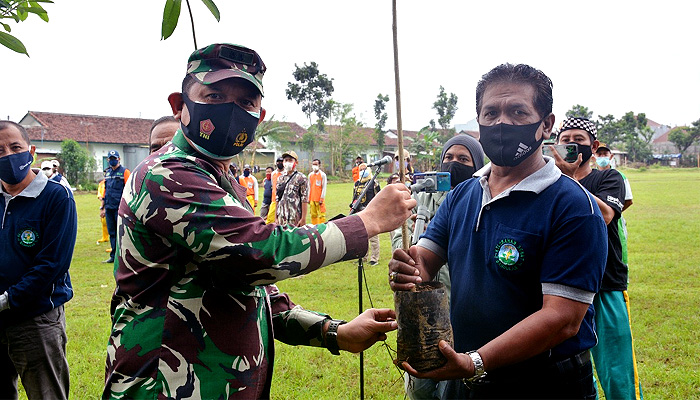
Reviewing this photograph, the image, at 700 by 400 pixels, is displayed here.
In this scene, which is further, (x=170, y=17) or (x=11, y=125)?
(x=11, y=125)

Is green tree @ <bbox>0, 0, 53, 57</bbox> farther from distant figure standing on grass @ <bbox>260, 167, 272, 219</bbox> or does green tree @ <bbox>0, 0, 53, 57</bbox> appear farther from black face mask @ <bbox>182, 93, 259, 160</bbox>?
distant figure standing on grass @ <bbox>260, 167, 272, 219</bbox>

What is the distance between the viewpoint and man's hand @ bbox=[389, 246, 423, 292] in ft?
6.51

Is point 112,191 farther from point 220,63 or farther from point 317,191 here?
Result: point 220,63

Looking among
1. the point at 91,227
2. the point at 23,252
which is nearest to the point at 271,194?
the point at 91,227

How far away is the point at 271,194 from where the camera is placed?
12.2 metres

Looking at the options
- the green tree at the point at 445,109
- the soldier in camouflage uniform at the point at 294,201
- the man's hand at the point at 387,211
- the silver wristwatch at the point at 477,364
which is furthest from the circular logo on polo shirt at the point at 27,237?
the green tree at the point at 445,109

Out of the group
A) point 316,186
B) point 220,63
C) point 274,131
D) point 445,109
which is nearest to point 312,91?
point 274,131

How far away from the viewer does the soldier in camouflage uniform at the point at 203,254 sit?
1653mm

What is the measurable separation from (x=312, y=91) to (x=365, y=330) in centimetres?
4932

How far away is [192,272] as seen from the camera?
1.75m

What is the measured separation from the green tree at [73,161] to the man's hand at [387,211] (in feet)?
122

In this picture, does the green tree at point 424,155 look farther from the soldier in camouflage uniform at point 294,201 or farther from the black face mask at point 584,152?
the black face mask at point 584,152

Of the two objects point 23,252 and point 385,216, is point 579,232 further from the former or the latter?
point 23,252

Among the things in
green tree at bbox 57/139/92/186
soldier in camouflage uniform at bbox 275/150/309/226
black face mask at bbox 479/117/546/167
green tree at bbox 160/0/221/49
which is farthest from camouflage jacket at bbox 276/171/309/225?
green tree at bbox 57/139/92/186
